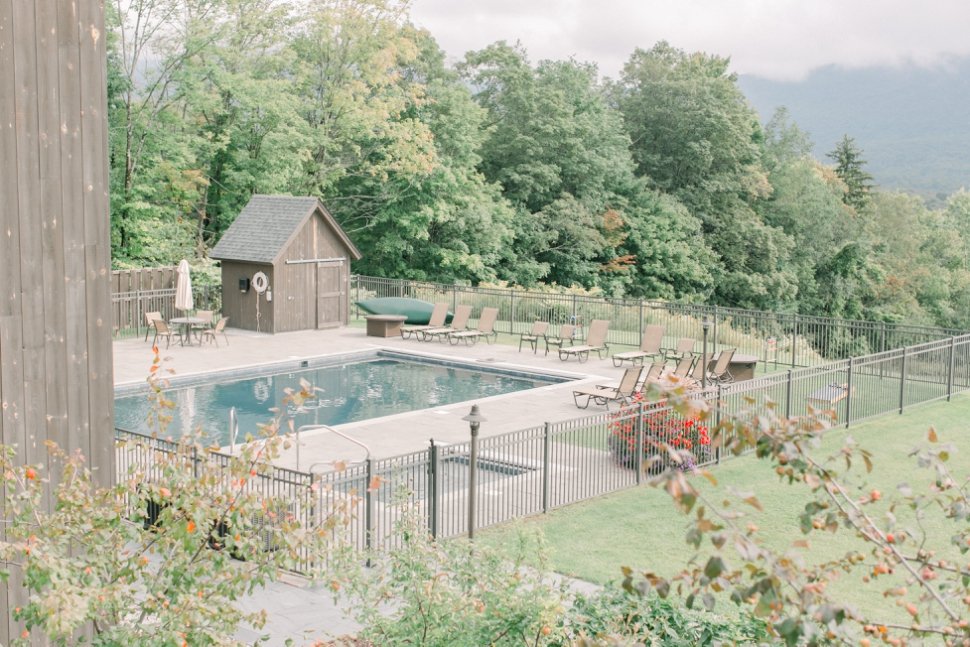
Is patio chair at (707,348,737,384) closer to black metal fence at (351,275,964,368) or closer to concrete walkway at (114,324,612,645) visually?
black metal fence at (351,275,964,368)

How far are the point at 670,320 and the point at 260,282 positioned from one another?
11.0 m

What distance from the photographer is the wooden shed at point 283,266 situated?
30906 mm

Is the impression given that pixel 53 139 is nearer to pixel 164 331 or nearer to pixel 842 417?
pixel 842 417

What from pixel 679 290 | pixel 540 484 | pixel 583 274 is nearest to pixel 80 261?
pixel 540 484

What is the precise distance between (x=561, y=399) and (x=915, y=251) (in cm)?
5762

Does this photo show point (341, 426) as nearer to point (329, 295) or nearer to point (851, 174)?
point (329, 295)

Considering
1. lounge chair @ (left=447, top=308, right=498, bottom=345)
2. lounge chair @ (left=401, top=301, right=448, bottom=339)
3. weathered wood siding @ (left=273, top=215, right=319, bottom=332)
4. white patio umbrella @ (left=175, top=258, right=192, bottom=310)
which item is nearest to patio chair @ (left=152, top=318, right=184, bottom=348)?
white patio umbrella @ (left=175, top=258, right=192, bottom=310)

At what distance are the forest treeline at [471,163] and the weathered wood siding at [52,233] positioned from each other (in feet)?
108

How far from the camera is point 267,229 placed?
31.6 m

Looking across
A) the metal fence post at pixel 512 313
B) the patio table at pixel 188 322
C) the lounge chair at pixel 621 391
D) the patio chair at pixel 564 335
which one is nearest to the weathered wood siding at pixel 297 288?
the patio table at pixel 188 322

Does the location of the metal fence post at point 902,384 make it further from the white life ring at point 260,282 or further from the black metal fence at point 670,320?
the white life ring at point 260,282

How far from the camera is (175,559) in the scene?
244 inches

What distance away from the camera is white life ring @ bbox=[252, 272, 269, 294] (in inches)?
1214

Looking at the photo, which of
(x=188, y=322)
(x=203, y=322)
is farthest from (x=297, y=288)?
(x=188, y=322)
